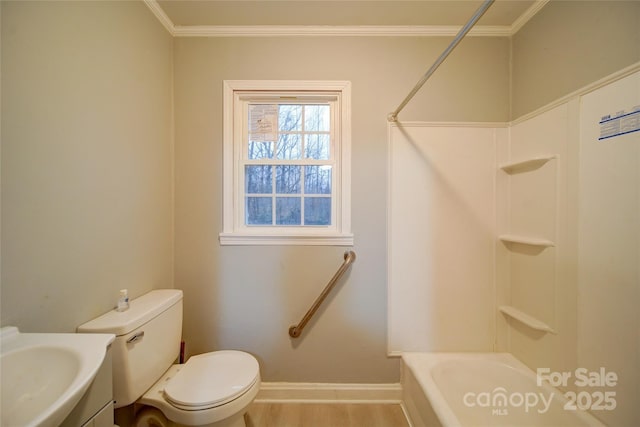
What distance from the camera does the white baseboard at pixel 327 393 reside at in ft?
4.76

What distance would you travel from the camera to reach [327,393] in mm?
1461

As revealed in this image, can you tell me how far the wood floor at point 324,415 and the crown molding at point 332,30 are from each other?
2.35 m

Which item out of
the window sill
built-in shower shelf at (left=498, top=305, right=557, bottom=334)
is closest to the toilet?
the window sill

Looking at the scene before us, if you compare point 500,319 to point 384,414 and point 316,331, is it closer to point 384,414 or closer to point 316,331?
point 384,414

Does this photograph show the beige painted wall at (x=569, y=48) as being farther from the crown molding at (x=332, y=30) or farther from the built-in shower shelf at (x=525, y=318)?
the built-in shower shelf at (x=525, y=318)

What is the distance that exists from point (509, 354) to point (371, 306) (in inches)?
37.4

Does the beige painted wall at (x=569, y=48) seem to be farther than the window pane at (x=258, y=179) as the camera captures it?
No

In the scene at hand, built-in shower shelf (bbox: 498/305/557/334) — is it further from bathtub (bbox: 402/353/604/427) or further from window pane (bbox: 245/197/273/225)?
window pane (bbox: 245/197/273/225)

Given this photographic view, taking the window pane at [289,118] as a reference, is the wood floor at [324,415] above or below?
below

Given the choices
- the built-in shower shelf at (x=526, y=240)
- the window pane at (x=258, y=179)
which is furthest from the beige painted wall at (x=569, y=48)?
the window pane at (x=258, y=179)

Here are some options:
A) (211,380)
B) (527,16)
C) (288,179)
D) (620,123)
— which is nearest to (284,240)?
(288,179)

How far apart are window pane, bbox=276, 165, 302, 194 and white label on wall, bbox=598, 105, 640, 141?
4.93 ft

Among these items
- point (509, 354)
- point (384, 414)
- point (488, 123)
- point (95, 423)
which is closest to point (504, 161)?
point (488, 123)

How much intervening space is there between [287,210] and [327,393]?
4.05 feet
